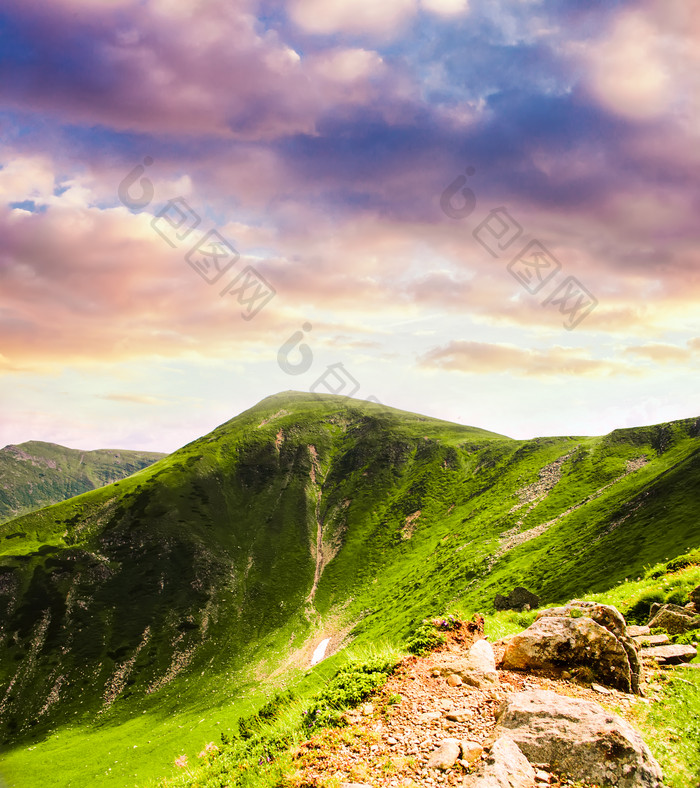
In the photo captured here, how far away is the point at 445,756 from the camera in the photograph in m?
9.50

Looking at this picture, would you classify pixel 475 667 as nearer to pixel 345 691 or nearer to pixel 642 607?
pixel 345 691

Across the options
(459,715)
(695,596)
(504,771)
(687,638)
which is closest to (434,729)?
(459,715)

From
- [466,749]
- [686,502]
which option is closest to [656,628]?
[466,749]

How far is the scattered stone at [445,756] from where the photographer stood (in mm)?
9297

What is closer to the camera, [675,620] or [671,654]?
[671,654]

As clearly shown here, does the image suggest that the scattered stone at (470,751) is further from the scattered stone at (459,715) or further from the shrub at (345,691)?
the shrub at (345,691)

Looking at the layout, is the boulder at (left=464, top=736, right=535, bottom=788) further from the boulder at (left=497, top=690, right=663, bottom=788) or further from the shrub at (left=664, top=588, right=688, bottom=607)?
the shrub at (left=664, top=588, right=688, bottom=607)

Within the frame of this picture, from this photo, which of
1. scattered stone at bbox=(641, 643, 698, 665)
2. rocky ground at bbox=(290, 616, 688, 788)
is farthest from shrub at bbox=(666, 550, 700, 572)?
rocky ground at bbox=(290, 616, 688, 788)

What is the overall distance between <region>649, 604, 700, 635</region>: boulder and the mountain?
57093mm

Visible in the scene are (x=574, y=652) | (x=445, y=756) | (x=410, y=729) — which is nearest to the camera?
(x=445, y=756)

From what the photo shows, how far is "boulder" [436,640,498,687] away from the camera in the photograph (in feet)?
42.8

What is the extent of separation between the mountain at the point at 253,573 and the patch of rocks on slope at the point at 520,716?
2606 inches

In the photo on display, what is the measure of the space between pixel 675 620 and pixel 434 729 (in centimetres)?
1475

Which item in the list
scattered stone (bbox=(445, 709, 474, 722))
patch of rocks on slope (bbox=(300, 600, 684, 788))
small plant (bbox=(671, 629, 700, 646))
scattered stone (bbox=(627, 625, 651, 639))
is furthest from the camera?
scattered stone (bbox=(627, 625, 651, 639))
